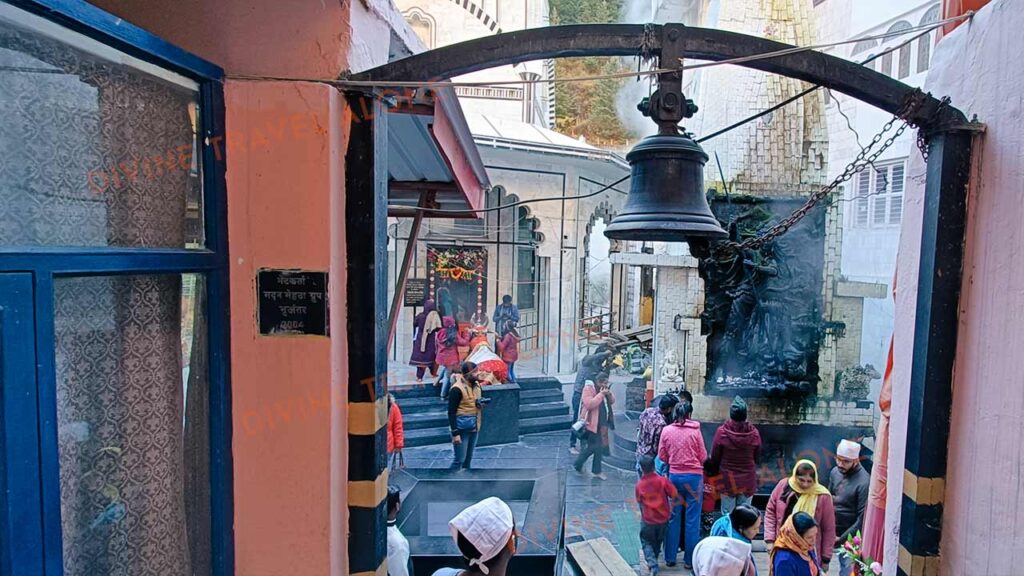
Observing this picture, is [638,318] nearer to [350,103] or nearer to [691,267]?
[691,267]

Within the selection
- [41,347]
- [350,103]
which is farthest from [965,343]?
[41,347]

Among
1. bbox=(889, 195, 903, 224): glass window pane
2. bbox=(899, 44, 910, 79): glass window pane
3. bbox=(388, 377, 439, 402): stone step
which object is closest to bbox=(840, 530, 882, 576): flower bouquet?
bbox=(388, 377, 439, 402): stone step

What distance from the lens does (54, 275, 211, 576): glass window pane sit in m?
1.48

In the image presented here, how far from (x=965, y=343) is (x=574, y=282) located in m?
11.9

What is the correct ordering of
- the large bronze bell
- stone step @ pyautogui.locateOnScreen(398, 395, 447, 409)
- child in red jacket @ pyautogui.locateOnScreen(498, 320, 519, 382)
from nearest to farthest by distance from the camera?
the large bronze bell
stone step @ pyautogui.locateOnScreen(398, 395, 447, 409)
child in red jacket @ pyautogui.locateOnScreen(498, 320, 519, 382)

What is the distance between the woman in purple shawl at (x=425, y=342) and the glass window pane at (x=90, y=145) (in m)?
9.59

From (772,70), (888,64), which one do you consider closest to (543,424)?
(772,70)

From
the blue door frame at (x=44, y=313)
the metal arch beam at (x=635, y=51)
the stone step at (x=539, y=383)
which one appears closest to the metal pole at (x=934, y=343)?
the metal arch beam at (x=635, y=51)

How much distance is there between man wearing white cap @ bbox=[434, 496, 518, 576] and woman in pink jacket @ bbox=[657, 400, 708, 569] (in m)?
3.34

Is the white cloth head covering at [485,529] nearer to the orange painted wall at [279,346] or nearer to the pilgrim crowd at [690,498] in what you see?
the pilgrim crowd at [690,498]

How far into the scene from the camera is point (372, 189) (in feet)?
6.29

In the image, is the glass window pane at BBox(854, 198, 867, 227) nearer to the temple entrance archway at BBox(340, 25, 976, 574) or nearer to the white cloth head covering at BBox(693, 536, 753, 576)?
the white cloth head covering at BBox(693, 536, 753, 576)

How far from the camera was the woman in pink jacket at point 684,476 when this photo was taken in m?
5.78

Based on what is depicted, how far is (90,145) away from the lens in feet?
5.04
